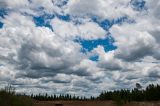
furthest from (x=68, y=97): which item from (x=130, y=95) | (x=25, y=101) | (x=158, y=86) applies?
(x=25, y=101)

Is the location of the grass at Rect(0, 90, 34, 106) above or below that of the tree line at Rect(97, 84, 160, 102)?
below

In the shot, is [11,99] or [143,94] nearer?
[11,99]

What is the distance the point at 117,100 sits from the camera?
45969 millimetres

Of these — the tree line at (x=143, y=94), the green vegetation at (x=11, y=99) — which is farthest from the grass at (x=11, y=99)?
the tree line at (x=143, y=94)

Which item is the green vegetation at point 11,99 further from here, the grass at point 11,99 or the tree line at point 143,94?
the tree line at point 143,94

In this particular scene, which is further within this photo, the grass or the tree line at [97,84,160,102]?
the tree line at [97,84,160,102]

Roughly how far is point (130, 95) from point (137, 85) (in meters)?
9.86

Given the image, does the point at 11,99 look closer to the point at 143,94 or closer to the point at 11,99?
the point at 11,99

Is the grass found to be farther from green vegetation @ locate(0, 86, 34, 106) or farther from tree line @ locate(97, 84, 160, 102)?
tree line @ locate(97, 84, 160, 102)

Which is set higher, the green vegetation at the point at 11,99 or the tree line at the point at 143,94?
the tree line at the point at 143,94

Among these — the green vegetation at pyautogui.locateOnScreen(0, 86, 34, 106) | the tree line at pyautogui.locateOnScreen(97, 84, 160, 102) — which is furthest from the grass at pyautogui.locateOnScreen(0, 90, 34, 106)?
the tree line at pyautogui.locateOnScreen(97, 84, 160, 102)

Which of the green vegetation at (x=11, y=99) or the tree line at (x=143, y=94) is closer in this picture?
the green vegetation at (x=11, y=99)

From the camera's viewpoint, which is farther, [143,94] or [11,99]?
[143,94]

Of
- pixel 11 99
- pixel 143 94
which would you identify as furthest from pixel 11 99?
pixel 143 94
